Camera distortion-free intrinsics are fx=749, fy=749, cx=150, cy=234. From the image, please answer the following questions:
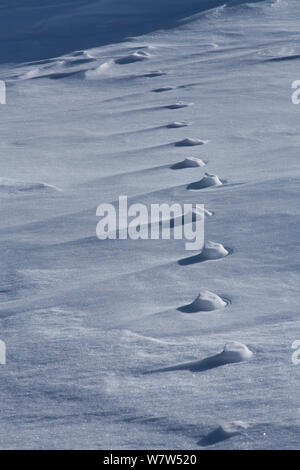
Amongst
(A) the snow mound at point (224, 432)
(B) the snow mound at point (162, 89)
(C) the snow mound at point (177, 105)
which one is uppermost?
(B) the snow mound at point (162, 89)

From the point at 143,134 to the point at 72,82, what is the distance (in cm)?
180

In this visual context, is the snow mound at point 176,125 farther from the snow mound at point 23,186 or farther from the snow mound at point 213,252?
the snow mound at point 213,252

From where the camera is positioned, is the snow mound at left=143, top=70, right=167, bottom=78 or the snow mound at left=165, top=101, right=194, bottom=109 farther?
the snow mound at left=143, top=70, right=167, bottom=78

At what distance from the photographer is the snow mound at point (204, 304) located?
6.90 ft

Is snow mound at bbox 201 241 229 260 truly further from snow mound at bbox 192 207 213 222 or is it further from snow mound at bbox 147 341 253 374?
snow mound at bbox 147 341 253 374

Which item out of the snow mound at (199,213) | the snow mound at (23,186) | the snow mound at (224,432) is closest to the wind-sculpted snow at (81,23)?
the snow mound at (23,186)

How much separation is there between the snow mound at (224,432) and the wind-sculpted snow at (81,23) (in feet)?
17.9

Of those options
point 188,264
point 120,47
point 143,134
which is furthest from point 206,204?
point 120,47

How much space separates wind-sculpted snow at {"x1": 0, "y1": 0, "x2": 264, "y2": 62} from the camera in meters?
6.78

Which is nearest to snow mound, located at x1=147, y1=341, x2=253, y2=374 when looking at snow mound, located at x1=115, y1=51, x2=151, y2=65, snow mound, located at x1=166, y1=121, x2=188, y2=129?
snow mound, located at x1=166, y1=121, x2=188, y2=129

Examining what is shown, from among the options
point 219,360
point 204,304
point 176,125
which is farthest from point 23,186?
point 219,360

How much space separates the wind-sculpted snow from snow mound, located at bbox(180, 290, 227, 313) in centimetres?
486

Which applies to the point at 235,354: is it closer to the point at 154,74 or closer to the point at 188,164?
the point at 188,164

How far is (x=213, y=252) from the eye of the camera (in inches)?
96.1
